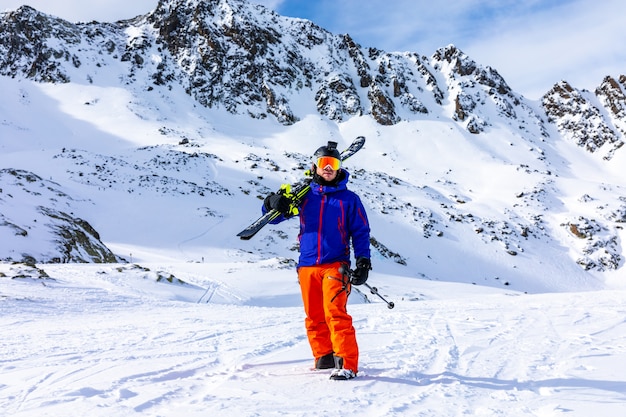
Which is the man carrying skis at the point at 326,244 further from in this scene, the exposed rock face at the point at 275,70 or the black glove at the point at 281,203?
the exposed rock face at the point at 275,70

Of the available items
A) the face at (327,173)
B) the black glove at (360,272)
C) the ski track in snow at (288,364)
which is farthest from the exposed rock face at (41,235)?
the black glove at (360,272)

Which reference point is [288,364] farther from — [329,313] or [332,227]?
[332,227]

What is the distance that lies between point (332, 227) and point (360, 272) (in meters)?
0.50

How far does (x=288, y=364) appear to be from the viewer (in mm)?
4223

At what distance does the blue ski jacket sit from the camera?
4.02 metres

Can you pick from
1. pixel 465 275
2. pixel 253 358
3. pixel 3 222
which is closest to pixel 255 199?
pixel 465 275

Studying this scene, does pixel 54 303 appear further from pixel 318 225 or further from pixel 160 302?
pixel 318 225

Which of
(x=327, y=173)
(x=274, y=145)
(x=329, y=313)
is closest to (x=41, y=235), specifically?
(x=327, y=173)

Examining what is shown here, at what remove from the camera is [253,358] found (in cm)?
435

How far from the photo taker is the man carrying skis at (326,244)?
3901 millimetres

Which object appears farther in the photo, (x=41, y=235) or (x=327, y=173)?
(x=41, y=235)

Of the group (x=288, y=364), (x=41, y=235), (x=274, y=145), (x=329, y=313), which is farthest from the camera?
(x=274, y=145)

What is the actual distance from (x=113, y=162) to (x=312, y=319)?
128 ft

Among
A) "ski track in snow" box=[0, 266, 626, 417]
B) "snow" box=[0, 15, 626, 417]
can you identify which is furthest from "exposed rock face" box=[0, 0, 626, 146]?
"ski track in snow" box=[0, 266, 626, 417]
